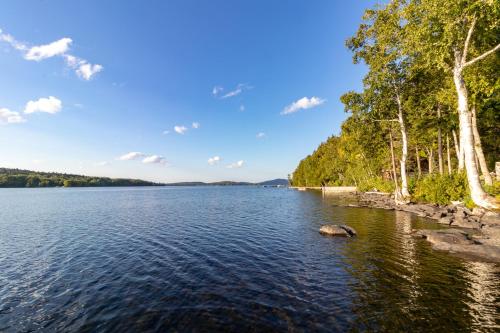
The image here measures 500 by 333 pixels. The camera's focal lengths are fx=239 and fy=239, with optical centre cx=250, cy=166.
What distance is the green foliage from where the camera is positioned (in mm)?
31156

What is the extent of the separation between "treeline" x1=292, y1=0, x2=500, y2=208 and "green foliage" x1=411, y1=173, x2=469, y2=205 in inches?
5.0

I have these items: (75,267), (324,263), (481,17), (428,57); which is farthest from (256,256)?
(481,17)

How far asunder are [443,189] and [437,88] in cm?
1488

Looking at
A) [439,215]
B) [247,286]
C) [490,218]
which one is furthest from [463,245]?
[247,286]

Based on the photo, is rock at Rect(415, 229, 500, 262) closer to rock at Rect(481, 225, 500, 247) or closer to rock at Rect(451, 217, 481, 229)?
rock at Rect(481, 225, 500, 247)

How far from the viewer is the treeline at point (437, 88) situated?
21328 mm

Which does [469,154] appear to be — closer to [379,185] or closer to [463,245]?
[463,245]

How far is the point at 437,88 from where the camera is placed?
1391 inches

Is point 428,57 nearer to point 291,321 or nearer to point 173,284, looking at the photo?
point 291,321

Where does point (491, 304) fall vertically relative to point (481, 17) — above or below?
below

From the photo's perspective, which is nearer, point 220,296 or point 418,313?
point 418,313

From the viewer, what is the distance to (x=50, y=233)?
26.6 metres

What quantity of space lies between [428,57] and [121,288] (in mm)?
30934

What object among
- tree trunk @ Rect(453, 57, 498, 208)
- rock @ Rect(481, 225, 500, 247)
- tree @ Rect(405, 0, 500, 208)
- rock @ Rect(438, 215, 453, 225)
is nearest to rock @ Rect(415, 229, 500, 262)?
rock @ Rect(481, 225, 500, 247)
